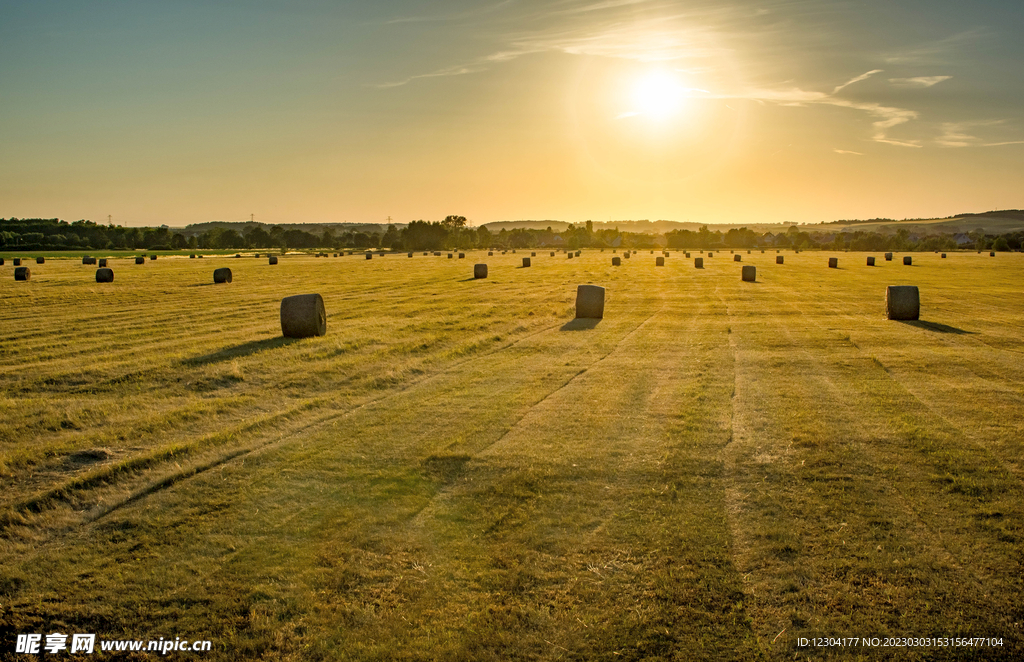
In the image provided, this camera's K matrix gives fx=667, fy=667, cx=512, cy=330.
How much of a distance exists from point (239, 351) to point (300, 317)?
2.36m

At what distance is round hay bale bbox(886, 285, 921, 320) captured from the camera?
2142 cm

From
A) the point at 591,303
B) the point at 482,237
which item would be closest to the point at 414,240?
the point at 482,237

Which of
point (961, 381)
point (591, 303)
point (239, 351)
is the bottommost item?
point (961, 381)

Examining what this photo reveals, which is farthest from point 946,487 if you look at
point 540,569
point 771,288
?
point 771,288

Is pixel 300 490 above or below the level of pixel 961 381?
below

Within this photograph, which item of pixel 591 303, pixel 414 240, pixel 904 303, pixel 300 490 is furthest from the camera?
pixel 414 240

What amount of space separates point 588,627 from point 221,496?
15.0 ft

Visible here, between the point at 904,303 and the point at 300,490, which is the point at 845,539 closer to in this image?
the point at 300,490

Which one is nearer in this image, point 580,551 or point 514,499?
point 580,551

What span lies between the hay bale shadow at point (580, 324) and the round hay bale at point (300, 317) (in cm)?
720

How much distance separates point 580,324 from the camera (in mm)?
21312

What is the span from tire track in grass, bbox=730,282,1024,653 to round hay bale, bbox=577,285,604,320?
501 inches

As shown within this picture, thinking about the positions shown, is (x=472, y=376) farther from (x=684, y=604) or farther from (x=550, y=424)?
(x=684, y=604)

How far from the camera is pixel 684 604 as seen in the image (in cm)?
525
